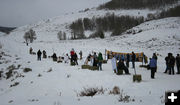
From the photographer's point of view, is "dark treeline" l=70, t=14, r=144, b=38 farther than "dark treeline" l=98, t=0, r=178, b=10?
No

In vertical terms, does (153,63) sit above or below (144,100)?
above

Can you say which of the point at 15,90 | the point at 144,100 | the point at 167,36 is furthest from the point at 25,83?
the point at 167,36

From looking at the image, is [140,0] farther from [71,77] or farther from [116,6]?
[71,77]

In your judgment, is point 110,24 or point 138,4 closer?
point 110,24

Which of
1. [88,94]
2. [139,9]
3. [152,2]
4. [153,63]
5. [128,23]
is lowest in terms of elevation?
[88,94]

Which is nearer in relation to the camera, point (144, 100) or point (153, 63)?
point (144, 100)

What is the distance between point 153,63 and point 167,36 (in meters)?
31.9

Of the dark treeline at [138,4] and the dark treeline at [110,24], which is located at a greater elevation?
the dark treeline at [138,4]

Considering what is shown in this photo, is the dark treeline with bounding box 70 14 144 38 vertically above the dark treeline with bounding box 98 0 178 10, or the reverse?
the dark treeline with bounding box 98 0 178 10

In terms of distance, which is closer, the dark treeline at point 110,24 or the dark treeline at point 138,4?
the dark treeline at point 110,24

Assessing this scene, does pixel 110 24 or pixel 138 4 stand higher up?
pixel 138 4

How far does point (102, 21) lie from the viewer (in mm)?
105438

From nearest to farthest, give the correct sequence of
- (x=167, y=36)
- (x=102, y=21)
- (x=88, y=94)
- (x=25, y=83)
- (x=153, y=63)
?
(x=88, y=94) → (x=153, y=63) → (x=25, y=83) → (x=167, y=36) → (x=102, y=21)

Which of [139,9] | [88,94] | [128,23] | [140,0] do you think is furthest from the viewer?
[140,0]
